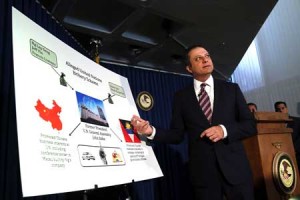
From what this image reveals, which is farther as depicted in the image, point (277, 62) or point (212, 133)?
point (277, 62)

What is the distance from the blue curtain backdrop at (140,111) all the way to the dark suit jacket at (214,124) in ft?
1.95

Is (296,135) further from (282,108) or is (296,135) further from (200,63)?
(200,63)

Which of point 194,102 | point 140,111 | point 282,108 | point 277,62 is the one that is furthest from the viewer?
point 277,62

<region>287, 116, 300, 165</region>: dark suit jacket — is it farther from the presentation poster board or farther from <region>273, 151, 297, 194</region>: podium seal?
the presentation poster board

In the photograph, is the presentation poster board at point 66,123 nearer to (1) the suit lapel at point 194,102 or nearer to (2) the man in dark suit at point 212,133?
(2) the man in dark suit at point 212,133

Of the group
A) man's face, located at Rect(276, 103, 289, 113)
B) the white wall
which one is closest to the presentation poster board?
man's face, located at Rect(276, 103, 289, 113)

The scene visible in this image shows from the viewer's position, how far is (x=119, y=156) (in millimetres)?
1521

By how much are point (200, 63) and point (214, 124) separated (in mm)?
421

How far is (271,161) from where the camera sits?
2102 mm

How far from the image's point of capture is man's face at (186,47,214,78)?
6.03 ft

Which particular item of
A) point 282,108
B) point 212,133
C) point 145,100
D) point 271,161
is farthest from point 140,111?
point 212,133

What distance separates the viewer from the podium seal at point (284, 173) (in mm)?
2047

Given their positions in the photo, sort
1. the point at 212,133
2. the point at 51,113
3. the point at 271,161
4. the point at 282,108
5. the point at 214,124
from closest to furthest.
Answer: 1. the point at 51,113
2. the point at 212,133
3. the point at 214,124
4. the point at 271,161
5. the point at 282,108

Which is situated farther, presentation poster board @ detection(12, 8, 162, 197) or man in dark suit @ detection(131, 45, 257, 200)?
man in dark suit @ detection(131, 45, 257, 200)
